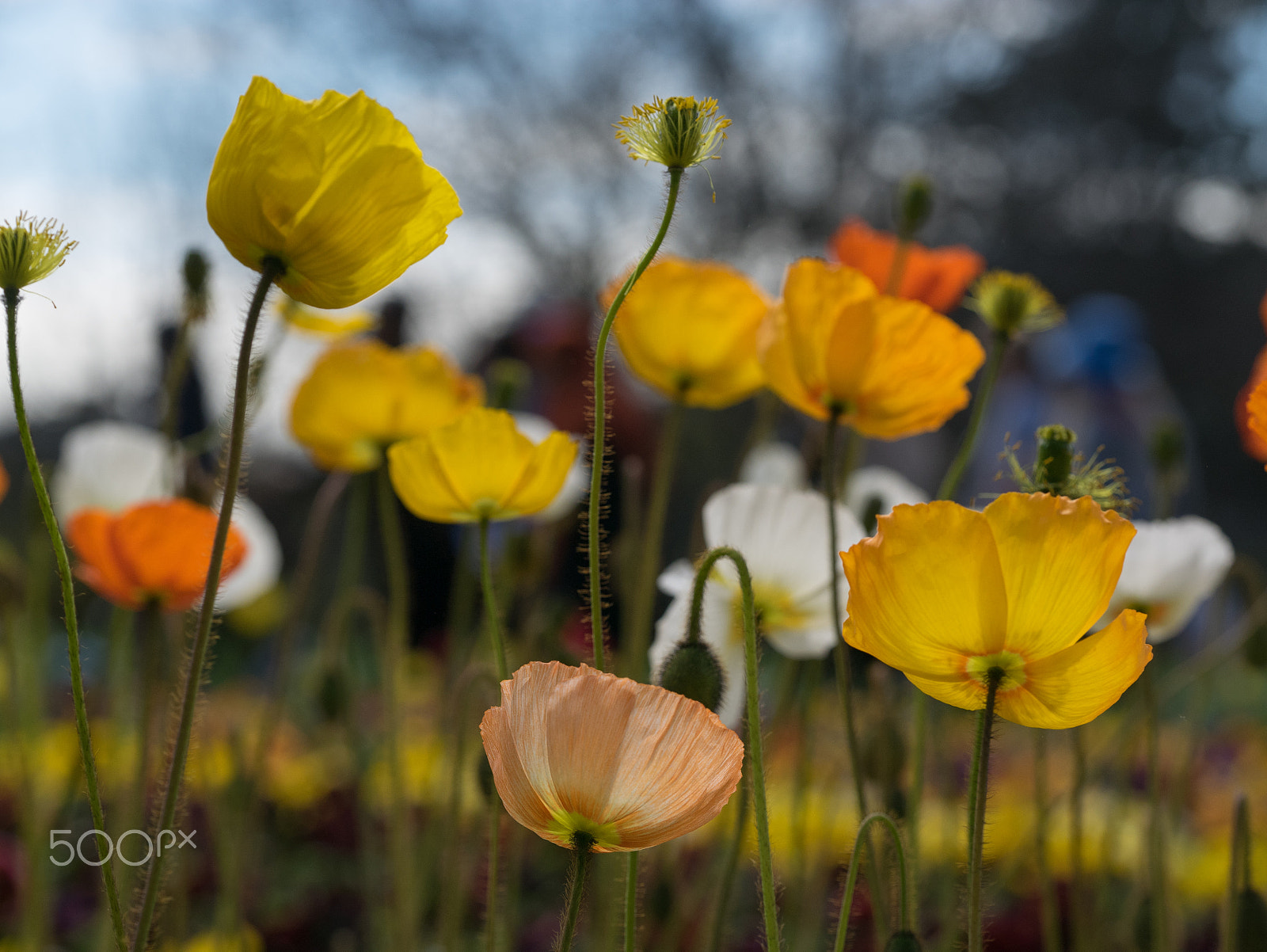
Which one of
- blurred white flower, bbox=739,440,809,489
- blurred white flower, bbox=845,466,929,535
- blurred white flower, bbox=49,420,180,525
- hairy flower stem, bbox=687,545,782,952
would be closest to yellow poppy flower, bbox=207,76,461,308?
hairy flower stem, bbox=687,545,782,952

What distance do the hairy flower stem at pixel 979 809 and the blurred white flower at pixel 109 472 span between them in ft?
2.88

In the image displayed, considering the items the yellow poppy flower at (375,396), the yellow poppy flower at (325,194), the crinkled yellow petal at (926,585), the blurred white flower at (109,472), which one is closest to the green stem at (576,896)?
the crinkled yellow petal at (926,585)

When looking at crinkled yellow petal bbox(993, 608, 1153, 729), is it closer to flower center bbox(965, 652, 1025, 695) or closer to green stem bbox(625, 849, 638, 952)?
flower center bbox(965, 652, 1025, 695)

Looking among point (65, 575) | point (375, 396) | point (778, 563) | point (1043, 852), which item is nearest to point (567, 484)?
point (375, 396)

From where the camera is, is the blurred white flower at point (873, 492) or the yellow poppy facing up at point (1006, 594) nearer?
the yellow poppy facing up at point (1006, 594)

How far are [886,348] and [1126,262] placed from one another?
33.8 feet

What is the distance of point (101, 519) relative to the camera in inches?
28.6

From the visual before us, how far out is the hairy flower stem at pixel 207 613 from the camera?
A: 0.41 meters

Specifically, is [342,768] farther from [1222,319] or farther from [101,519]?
[1222,319]

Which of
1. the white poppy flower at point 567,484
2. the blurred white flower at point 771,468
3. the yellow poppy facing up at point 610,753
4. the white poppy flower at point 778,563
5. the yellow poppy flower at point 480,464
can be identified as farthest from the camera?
the blurred white flower at point 771,468

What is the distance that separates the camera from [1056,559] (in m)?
0.38

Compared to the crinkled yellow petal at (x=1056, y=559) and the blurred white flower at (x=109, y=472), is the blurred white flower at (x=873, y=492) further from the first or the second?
the blurred white flower at (x=109, y=472)

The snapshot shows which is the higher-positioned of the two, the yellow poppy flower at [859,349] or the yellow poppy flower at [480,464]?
the yellow poppy flower at [859,349]

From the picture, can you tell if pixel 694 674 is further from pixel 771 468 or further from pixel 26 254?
pixel 771 468
